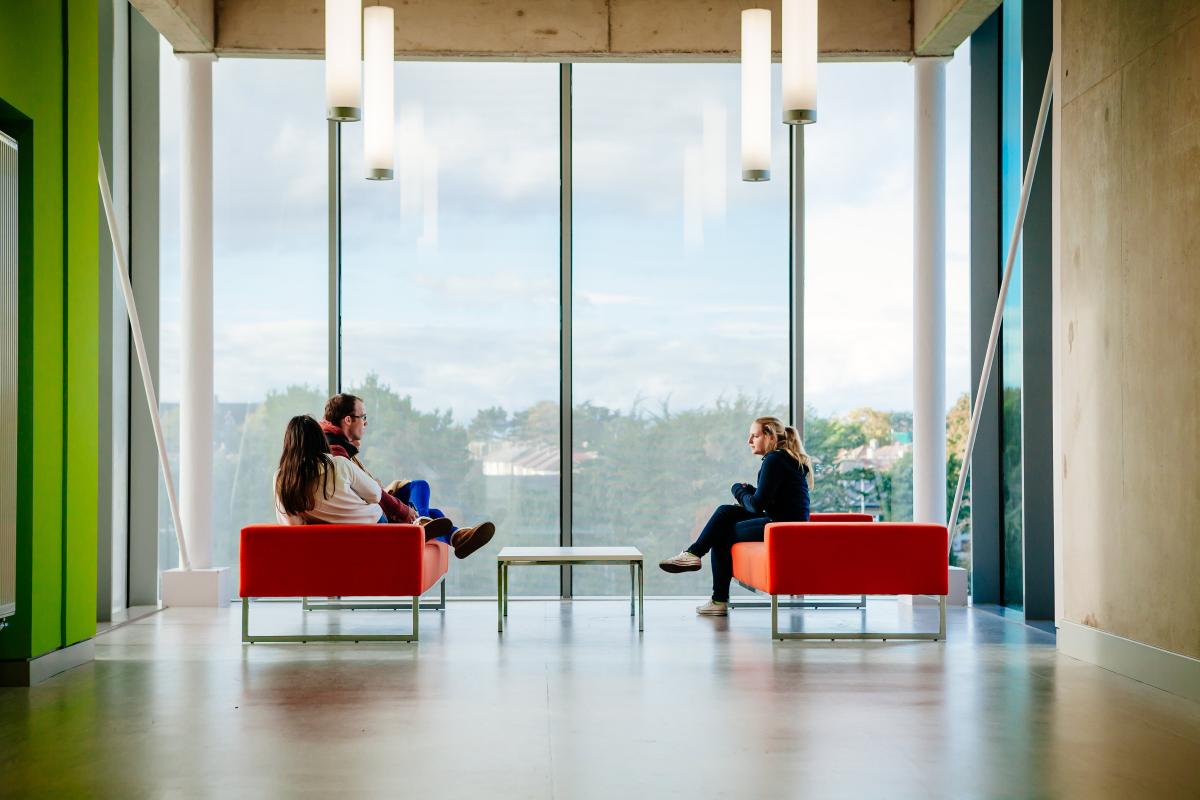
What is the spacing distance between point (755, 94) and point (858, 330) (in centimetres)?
277

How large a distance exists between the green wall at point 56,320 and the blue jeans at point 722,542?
3.59m

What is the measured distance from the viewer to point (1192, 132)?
4.74 meters

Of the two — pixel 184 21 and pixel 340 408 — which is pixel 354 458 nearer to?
pixel 340 408

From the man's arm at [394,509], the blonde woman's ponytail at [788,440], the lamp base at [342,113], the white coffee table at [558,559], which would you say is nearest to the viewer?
the lamp base at [342,113]

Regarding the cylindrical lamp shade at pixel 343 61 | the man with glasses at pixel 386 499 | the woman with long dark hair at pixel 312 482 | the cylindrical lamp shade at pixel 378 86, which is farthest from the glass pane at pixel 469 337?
the cylindrical lamp shade at pixel 343 61

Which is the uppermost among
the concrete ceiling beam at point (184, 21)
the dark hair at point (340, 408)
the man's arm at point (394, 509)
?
the concrete ceiling beam at point (184, 21)

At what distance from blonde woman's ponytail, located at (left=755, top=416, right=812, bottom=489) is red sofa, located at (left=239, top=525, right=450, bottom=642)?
2381 millimetres

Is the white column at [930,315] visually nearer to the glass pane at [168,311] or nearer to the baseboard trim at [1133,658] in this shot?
the baseboard trim at [1133,658]

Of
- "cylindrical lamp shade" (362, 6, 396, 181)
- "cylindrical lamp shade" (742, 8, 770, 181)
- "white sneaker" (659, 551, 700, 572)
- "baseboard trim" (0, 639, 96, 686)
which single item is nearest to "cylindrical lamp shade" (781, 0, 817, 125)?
"cylindrical lamp shade" (742, 8, 770, 181)

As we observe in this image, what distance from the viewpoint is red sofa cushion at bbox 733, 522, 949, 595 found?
21.3 feet

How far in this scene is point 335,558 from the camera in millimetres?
6285

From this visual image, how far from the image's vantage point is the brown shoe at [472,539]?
23.7 feet

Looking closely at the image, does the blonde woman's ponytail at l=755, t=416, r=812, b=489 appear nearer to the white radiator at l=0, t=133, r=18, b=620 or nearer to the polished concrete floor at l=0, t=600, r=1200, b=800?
the polished concrete floor at l=0, t=600, r=1200, b=800

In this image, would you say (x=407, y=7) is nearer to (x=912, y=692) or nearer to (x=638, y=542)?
(x=638, y=542)
